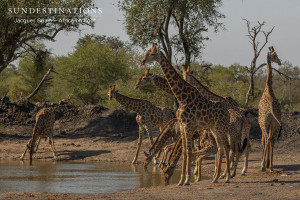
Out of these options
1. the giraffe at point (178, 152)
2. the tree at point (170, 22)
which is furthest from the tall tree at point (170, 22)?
the giraffe at point (178, 152)

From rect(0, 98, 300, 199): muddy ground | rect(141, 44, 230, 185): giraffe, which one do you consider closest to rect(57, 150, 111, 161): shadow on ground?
rect(0, 98, 300, 199): muddy ground

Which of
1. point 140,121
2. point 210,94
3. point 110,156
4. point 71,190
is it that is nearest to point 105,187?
point 71,190

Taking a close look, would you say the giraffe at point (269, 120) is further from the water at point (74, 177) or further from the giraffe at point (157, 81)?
the giraffe at point (157, 81)

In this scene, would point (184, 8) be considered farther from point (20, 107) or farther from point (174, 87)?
point (174, 87)

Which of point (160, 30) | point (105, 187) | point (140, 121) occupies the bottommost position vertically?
point (105, 187)

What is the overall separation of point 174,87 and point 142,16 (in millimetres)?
15046

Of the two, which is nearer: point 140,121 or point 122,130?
point 140,121

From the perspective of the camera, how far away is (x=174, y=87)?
10.4m

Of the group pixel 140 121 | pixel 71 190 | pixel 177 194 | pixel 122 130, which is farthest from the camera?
pixel 122 130

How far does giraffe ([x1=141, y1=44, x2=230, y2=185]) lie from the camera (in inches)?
403

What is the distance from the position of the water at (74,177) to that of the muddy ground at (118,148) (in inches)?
43.5

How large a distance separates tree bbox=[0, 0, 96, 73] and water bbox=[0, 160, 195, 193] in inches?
359

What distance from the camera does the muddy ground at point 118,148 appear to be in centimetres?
905

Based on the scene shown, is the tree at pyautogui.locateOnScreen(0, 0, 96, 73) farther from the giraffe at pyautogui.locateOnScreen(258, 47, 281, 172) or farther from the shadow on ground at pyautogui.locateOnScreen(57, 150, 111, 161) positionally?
the giraffe at pyautogui.locateOnScreen(258, 47, 281, 172)
